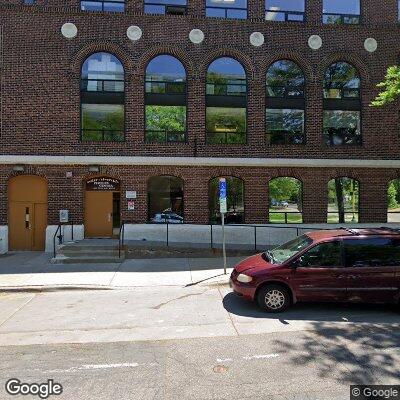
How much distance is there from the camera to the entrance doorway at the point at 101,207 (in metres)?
14.9

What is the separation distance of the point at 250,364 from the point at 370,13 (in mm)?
16589

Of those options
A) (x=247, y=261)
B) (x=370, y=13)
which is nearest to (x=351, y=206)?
(x=370, y=13)

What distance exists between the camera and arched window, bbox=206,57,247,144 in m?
15.4

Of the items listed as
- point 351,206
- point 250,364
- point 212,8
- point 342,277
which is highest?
point 212,8

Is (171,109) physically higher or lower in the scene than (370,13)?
lower

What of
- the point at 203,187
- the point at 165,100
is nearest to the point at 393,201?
the point at 203,187

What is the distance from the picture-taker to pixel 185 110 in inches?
601

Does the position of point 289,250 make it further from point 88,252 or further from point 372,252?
point 88,252

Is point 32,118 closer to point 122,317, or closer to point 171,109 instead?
point 171,109

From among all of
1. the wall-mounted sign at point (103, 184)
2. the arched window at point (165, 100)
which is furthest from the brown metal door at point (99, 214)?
the arched window at point (165, 100)

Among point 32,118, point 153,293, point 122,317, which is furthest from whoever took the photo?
point 32,118

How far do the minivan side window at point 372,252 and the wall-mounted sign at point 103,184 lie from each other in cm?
986

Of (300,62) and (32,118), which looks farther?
(300,62)

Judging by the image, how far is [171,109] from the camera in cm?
1520
